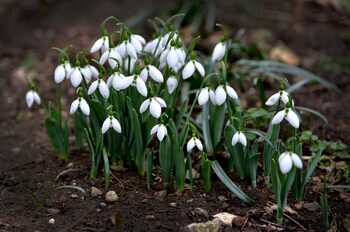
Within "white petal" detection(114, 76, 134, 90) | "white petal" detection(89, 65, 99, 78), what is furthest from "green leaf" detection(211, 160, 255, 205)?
"white petal" detection(89, 65, 99, 78)

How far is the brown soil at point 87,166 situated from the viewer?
2.57 meters

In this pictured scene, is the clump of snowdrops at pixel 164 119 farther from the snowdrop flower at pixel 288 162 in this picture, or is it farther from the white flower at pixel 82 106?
the snowdrop flower at pixel 288 162

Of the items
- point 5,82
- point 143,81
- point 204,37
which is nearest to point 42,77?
point 5,82

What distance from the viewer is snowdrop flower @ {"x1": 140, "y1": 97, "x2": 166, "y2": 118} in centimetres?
254

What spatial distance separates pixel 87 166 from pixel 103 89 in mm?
574

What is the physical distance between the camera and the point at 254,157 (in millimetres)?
2725

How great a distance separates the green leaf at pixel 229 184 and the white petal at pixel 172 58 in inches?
19.7

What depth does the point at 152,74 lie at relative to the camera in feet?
8.64

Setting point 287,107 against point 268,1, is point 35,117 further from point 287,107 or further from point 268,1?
point 268,1

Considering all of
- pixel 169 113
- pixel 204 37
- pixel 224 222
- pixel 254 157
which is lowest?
pixel 224 222

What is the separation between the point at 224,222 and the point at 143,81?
2.25ft

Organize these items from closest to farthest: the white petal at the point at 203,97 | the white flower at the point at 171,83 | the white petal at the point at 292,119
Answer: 1. the white petal at the point at 292,119
2. the white petal at the point at 203,97
3. the white flower at the point at 171,83

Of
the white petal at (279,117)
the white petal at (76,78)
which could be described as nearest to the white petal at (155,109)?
the white petal at (76,78)

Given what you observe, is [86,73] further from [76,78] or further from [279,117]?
[279,117]
